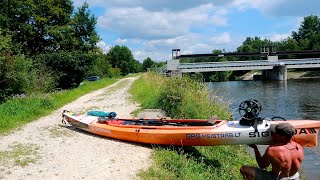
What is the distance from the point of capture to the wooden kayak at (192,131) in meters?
7.57

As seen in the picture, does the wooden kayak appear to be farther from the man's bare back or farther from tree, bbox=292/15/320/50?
tree, bbox=292/15/320/50

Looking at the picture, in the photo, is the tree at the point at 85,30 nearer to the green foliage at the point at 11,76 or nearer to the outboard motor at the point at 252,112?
the green foliage at the point at 11,76

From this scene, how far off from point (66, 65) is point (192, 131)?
22402 mm

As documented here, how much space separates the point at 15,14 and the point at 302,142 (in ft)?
83.9

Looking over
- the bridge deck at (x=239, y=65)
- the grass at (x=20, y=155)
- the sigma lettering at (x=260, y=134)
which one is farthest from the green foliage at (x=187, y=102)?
the bridge deck at (x=239, y=65)

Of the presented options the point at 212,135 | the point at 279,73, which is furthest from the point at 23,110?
the point at 279,73

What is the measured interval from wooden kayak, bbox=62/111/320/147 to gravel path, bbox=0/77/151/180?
0.27 meters

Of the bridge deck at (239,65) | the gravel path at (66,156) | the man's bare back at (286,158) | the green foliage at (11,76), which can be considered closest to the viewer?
the man's bare back at (286,158)

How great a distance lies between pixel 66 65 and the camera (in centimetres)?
2891

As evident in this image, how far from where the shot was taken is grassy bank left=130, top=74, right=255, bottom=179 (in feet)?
23.7

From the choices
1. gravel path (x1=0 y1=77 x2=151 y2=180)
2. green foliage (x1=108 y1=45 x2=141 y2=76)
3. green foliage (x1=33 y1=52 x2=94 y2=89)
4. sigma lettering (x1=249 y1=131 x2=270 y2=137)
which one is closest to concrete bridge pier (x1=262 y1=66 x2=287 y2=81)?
green foliage (x1=33 y1=52 x2=94 y2=89)

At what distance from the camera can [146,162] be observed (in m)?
7.74

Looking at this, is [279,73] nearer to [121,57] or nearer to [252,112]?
[121,57]

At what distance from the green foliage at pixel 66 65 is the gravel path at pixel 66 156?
17206 millimetres
